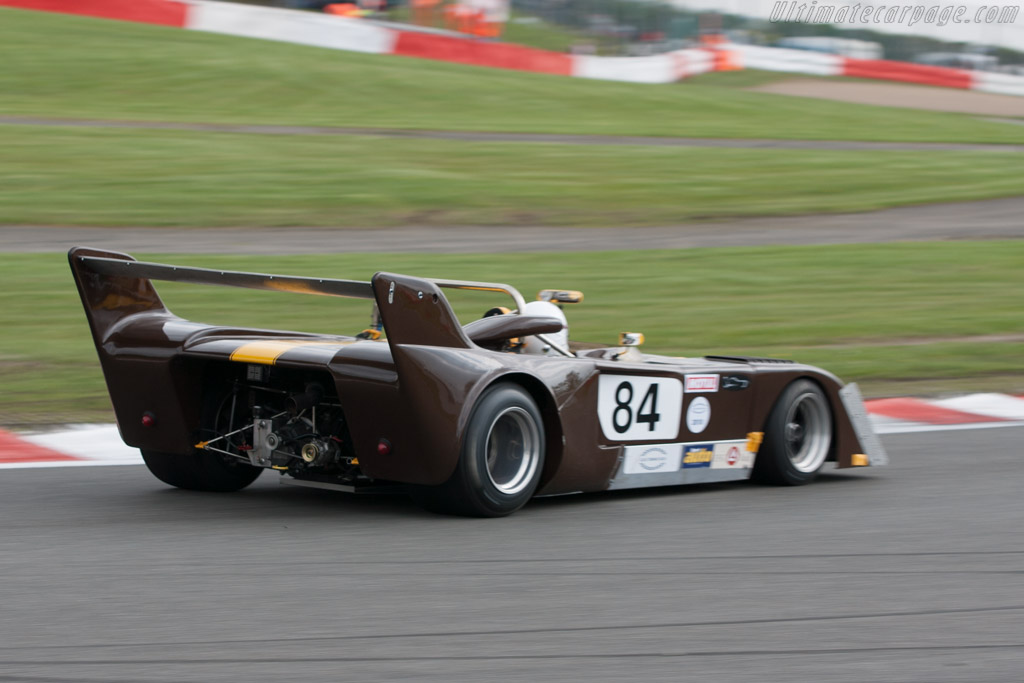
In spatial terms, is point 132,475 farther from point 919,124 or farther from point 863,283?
point 919,124

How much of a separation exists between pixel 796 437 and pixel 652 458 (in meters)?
1.31

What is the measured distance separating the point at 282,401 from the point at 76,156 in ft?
52.9

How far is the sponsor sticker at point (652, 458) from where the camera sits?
251 inches

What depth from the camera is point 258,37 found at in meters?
37.5

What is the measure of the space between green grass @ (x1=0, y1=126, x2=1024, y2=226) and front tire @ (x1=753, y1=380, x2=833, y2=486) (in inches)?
452

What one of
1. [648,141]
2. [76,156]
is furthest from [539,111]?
[76,156]

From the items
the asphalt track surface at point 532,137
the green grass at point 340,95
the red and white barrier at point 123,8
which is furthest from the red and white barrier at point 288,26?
the asphalt track surface at point 532,137

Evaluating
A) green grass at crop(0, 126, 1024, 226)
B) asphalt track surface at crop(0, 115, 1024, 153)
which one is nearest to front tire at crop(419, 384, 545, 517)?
green grass at crop(0, 126, 1024, 226)

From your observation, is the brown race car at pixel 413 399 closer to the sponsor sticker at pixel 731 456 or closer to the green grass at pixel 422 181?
the sponsor sticker at pixel 731 456

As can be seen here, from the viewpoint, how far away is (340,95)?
3062cm

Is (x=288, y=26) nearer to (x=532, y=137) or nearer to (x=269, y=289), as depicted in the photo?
(x=532, y=137)

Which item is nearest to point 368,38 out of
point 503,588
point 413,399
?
point 413,399

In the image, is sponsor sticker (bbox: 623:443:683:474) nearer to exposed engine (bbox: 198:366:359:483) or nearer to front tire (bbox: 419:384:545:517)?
front tire (bbox: 419:384:545:517)

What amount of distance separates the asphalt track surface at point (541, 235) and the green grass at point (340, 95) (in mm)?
8601
